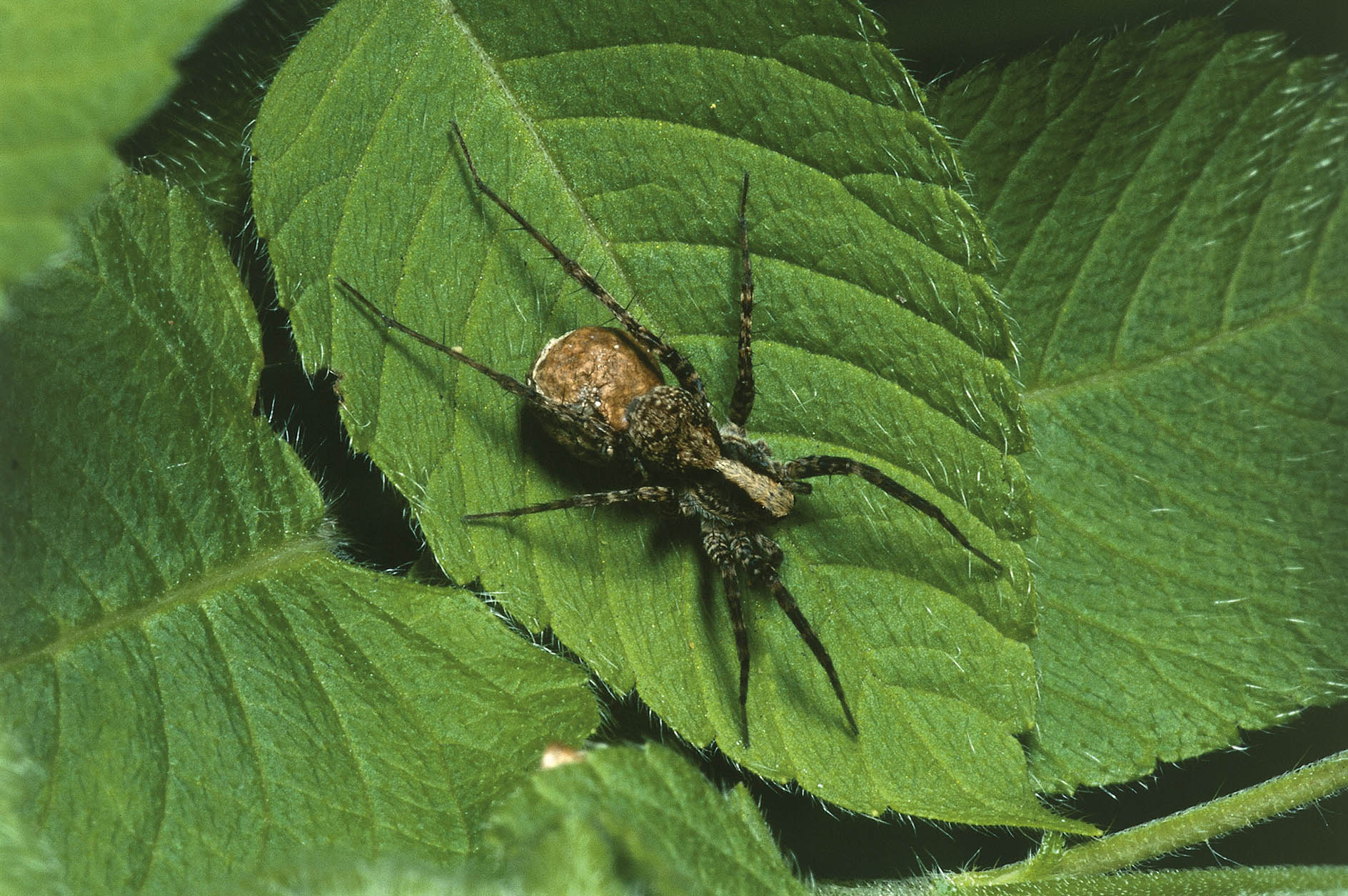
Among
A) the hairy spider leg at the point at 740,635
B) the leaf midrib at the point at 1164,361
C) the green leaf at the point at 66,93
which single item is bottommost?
the leaf midrib at the point at 1164,361

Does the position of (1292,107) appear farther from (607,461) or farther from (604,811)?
(604,811)

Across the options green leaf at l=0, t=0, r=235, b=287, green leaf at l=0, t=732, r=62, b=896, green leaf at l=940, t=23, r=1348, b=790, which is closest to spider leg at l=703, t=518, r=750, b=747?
green leaf at l=940, t=23, r=1348, b=790

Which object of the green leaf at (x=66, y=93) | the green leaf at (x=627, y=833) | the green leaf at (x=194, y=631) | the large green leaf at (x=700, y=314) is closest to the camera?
the green leaf at (x=66, y=93)

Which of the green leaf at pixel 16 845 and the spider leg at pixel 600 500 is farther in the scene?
the spider leg at pixel 600 500

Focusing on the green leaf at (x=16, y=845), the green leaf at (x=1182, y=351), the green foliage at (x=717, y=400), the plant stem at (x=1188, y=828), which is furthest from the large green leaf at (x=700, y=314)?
the green leaf at (x=16, y=845)

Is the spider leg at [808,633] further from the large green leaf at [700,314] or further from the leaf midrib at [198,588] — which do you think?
the leaf midrib at [198,588]

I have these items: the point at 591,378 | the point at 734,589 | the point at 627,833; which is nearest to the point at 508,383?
the point at 591,378

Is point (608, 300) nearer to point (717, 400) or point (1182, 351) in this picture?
point (717, 400)

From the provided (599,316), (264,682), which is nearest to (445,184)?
(599,316)

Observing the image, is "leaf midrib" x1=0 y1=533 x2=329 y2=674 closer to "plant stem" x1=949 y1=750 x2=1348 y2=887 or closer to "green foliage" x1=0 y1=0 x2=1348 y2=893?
"green foliage" x1=0 y1=0 x2=1348 y2=893
